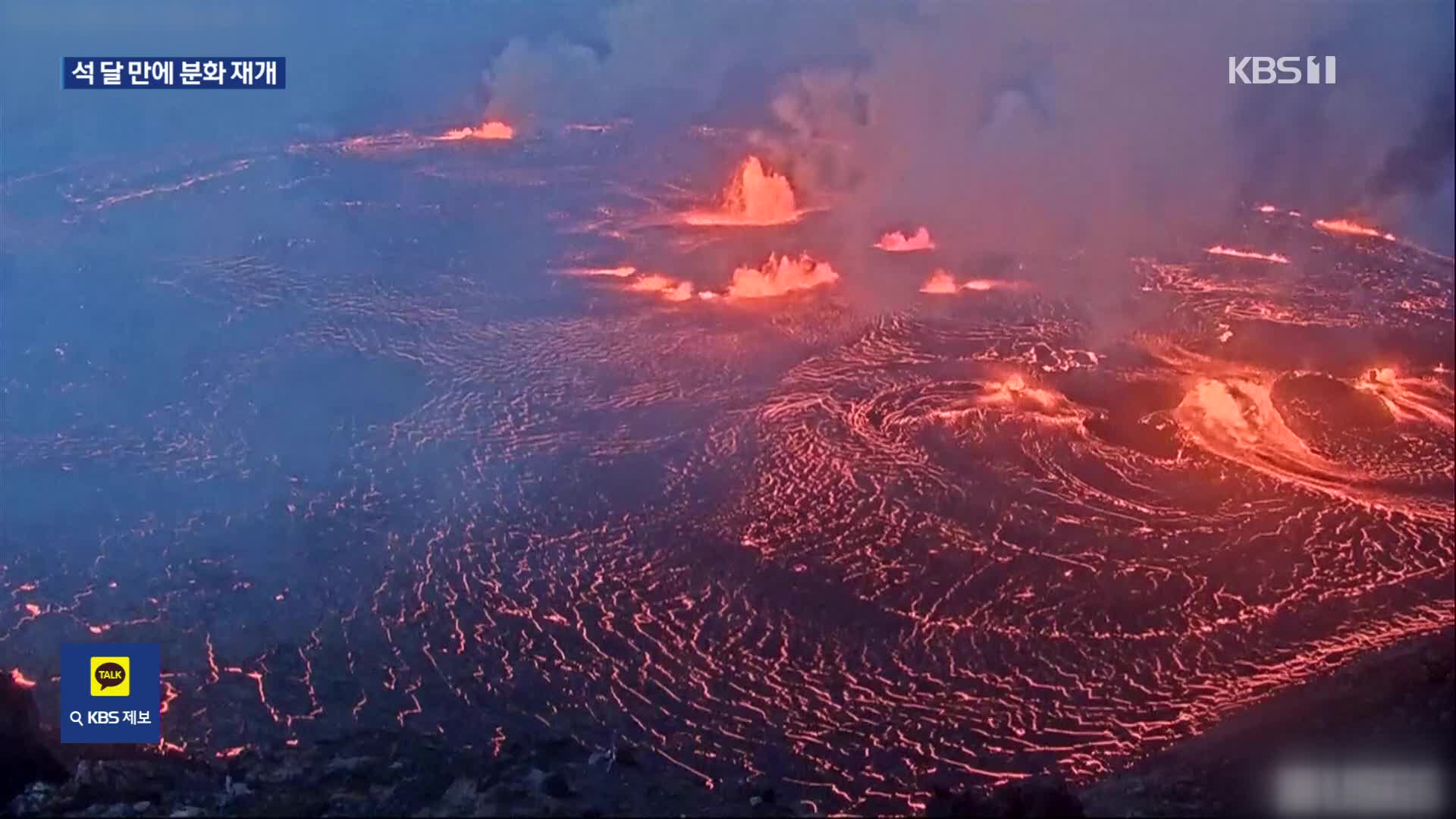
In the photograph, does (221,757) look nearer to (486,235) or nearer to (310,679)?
(310,679)

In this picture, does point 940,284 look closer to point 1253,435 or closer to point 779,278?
point 779,278

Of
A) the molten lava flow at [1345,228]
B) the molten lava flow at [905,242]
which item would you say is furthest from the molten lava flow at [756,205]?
the molten lava flow at [1345,228]

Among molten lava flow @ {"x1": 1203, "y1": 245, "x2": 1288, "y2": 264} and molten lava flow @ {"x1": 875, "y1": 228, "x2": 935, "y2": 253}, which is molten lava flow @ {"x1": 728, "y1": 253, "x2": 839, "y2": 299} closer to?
molten lava flow @ {"x1": 875, "y1": 228, "x2": 935, "y2": 253}

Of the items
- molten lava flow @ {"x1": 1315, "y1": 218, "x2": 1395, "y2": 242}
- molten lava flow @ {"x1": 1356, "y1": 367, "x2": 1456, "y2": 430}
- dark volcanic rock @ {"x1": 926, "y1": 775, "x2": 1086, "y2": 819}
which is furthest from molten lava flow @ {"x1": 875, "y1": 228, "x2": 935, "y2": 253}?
dark volcanic rock @ {"x1": 926, "y1": 775, "x2": 1086, "y2": 819}

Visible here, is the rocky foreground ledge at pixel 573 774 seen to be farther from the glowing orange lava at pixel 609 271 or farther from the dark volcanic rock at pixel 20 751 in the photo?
the glowing orange lava at pixel 609 271

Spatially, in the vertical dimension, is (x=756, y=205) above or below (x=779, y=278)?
above

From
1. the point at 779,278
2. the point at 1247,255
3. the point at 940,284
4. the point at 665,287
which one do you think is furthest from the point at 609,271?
the point at 1247,255
